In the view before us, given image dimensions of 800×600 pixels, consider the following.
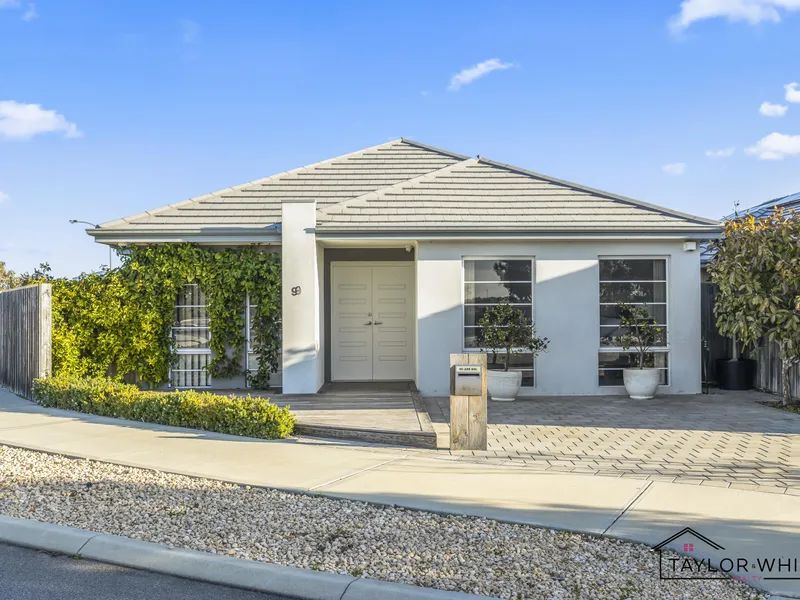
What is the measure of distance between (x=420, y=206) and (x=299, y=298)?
9.85ft

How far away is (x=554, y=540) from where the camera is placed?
4.53 meters

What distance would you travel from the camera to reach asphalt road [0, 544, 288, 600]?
3.85m

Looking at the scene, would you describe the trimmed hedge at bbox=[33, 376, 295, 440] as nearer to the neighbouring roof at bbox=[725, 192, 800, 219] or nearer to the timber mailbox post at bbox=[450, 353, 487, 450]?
the timber mailbox post at bbox=[450, 353, 487, 450]

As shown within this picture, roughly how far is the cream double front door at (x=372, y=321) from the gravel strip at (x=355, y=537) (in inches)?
297

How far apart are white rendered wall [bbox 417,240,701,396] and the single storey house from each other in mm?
19

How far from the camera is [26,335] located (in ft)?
38.1

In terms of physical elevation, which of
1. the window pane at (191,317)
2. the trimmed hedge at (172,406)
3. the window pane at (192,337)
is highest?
the window pane at (191,317)

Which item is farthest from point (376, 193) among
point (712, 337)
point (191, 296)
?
point (712, 337)

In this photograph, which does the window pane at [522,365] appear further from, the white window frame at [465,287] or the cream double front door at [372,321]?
the cream double front door at [372,321]

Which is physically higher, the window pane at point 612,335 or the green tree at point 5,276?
the green tree at point 5,276

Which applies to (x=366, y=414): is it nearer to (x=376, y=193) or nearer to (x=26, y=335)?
(x=376, y=193)

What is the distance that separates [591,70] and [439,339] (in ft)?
21.2

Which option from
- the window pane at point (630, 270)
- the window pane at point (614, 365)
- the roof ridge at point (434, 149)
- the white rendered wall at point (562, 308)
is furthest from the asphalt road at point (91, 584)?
the roof ridge at point (434, 149)

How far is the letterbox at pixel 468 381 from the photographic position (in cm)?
749
